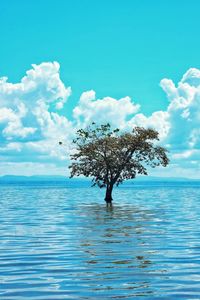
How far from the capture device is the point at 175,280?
58.2ft

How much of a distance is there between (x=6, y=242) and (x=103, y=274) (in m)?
12.2

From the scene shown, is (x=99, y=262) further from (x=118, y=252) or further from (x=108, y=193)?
(x=108, y=193)

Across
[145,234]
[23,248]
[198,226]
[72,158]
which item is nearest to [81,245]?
[23,248]

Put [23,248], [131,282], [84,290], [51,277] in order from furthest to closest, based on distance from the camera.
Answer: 1. [23,248]
2. [51,277]
3. [131,282]
4. [84,290]

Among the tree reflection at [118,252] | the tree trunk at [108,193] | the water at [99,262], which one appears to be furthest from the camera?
the tree trunk at [108,193]

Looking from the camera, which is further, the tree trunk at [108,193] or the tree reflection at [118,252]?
the tree trunk at [108,193]

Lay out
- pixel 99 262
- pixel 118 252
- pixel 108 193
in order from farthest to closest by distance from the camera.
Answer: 1. pixel 108 193
2. pixel 118 252
3. pixel 99 262

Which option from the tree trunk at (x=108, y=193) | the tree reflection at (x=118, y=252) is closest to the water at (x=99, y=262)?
the tree reflection at (x=118, y=252)

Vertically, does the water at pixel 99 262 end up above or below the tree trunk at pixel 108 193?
below

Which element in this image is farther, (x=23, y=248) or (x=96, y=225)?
(x=96, y=225)

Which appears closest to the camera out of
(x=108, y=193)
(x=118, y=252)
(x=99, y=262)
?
(x=99, y=262)

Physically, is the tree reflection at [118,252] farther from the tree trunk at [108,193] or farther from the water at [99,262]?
the tree trunk at [108,193]

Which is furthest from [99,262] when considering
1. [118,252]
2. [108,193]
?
[108,193]

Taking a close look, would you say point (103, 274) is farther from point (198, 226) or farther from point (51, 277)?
point (198, 226)
